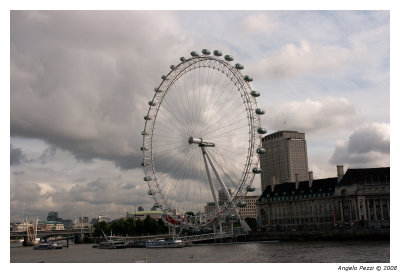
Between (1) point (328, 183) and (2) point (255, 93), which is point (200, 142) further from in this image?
(1) point (328, 183)

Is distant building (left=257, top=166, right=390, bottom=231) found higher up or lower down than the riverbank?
higher up

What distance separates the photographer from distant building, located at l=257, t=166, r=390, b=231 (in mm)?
89438

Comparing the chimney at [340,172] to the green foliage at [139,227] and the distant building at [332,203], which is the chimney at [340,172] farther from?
the green foliage at [139,227]

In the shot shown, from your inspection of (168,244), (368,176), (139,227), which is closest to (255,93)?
(168,244)

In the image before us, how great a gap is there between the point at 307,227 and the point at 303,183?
10604 mm

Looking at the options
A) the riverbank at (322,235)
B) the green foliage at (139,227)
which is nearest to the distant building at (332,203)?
the riverbank at (322,235)

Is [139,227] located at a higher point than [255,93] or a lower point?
lower

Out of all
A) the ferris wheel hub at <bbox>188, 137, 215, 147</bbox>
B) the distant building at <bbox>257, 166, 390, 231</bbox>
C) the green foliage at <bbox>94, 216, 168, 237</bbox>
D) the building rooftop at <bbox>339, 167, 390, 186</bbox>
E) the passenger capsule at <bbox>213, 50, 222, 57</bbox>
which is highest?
the passenger capsule at <bbox>213, 50, 222, 57</bbox>

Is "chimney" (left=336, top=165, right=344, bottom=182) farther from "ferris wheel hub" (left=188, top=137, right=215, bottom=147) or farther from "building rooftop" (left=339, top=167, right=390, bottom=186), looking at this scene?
"ferris wheel hub" (left=188, top=137, right=215, bottom=147)

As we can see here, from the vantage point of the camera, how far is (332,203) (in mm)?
96625

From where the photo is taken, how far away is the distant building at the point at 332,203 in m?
89.4

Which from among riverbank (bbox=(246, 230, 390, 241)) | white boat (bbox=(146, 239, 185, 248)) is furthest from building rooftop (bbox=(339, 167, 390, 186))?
white boat (bbox=(146, 239, 185, 248))
